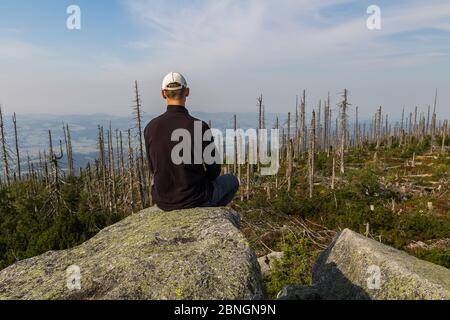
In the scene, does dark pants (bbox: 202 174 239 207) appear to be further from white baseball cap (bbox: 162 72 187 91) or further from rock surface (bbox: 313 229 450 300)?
rock surface (bbox: 313 229 450 300)

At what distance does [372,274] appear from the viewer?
4848 millimetres

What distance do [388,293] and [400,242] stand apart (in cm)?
A: 1635

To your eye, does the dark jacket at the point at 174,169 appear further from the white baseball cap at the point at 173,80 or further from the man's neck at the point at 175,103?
the white baseball cap at the point at 173,80

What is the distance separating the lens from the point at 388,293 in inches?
173

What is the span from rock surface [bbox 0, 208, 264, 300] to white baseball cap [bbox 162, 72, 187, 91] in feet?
6.04

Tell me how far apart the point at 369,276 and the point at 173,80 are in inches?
162

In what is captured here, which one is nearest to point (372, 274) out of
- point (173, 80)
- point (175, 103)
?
point (175, 103)

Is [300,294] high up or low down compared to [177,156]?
down

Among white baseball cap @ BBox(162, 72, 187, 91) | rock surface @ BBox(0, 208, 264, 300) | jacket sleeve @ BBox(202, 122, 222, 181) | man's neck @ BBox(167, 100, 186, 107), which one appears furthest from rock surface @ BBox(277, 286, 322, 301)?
white baseball cap @ BBox(162, 72, 187, 91)

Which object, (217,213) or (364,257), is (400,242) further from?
(217,213)

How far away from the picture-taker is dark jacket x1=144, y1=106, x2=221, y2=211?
460 centimetres

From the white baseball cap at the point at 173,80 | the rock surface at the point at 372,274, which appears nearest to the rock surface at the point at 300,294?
the rock surface at the point at 372,274

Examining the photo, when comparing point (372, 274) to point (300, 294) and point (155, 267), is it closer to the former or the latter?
point (300, 294)
